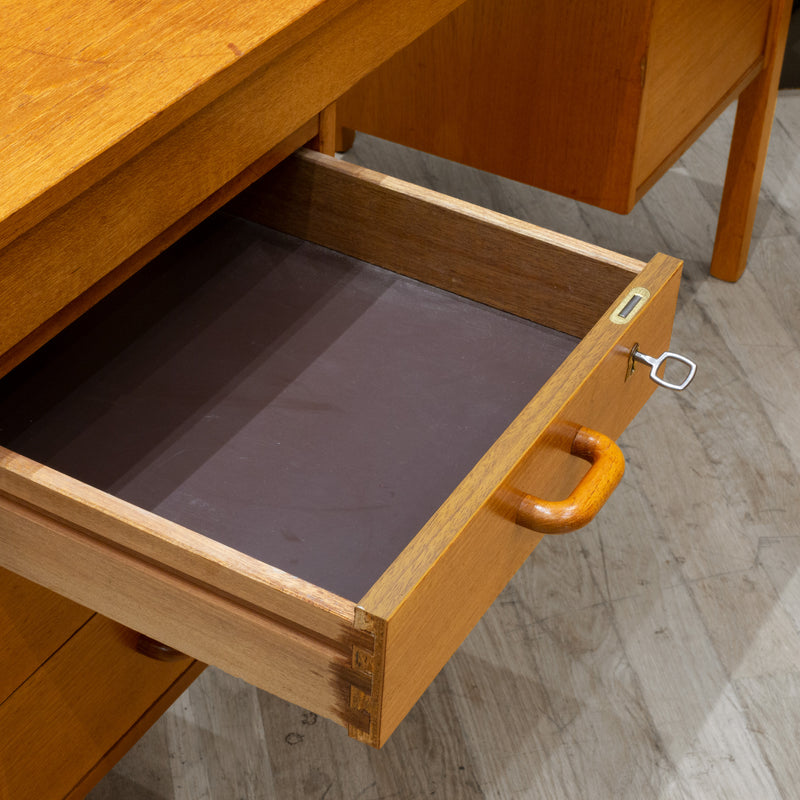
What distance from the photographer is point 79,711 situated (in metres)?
1.01

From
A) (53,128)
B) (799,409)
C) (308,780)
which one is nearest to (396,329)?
(53,128)

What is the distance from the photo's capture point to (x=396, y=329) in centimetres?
95

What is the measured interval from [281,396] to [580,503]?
266 millimetres

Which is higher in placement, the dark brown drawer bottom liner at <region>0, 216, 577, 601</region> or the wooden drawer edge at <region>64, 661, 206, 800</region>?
the dark brown drawer bottom liner at <region>0, 216, 577, 601</region>

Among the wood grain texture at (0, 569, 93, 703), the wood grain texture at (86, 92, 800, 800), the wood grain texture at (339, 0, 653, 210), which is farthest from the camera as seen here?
the wood grain texture at (339, 0, 653, 210)

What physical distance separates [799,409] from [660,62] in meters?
0.50

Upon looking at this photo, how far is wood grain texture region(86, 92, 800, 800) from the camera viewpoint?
1.18m

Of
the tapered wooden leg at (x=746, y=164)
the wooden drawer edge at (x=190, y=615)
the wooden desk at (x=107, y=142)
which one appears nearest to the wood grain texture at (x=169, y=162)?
the wooden desk at (x=107, y=142)

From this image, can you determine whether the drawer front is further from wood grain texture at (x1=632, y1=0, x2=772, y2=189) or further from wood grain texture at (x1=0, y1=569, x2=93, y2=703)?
wood grain texture at (x1=632, y1=0, x2=772, y2=189)

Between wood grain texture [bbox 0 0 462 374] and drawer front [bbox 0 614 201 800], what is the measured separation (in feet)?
1.17

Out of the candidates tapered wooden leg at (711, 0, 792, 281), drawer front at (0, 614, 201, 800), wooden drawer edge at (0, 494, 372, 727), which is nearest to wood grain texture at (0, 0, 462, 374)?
wooden drawer edge at (0, 494, 372, 727)

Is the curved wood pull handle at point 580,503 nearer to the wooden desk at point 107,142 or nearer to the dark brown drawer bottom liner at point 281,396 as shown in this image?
the dark brown drawer bottom liner at point 281,396

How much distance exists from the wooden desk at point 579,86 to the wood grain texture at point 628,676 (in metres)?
0.33

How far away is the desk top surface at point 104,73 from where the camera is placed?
66cm
